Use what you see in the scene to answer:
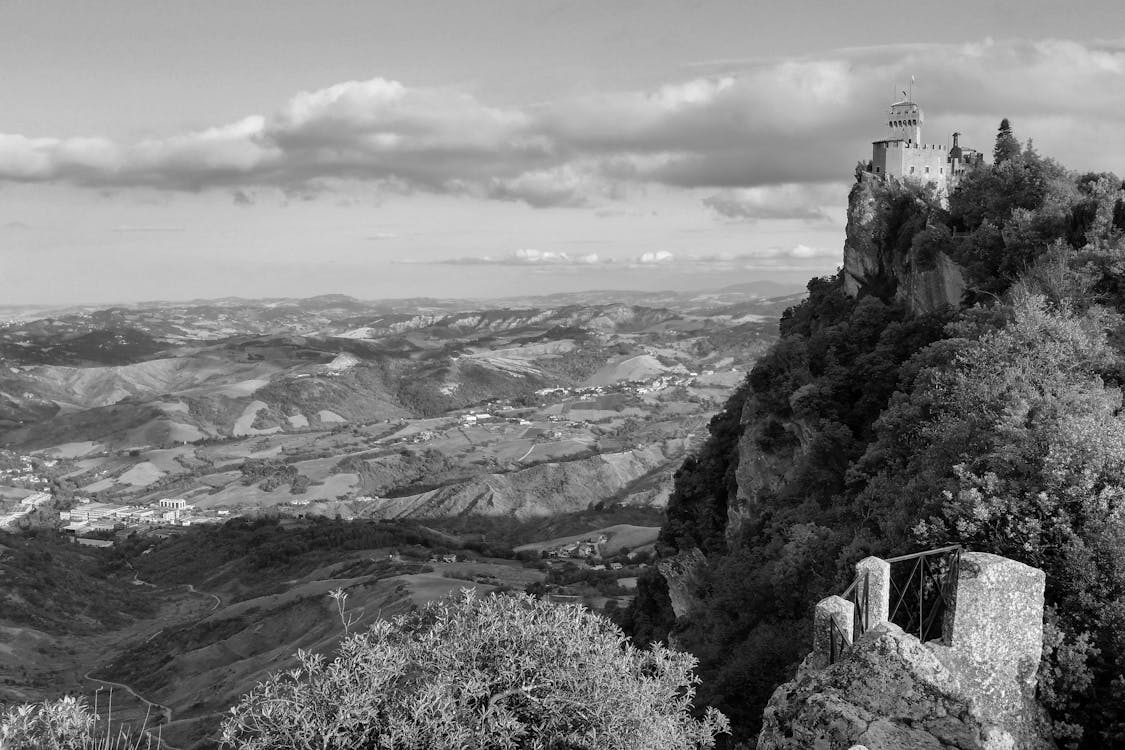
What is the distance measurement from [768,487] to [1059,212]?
18209mm

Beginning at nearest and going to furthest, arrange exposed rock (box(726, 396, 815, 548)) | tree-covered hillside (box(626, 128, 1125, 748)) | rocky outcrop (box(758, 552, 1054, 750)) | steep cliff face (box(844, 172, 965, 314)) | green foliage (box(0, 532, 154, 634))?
rocky outcrop (box(758, 552, 1054, 750))
tree-covered hillside (box(626, 128, 1125, 748))
steep cliff face (box(844, 172, 965, 314))
exposed rock (box(726, 396, 815, 548))
green foliage (box(0, 532, 154, 634))

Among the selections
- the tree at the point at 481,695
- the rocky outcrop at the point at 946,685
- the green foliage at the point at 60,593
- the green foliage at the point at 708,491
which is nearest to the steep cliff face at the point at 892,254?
the green foliage at the point at 708,491

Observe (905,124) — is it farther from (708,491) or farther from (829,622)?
(829,622)

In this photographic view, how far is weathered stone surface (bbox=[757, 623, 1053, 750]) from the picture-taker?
1193cm

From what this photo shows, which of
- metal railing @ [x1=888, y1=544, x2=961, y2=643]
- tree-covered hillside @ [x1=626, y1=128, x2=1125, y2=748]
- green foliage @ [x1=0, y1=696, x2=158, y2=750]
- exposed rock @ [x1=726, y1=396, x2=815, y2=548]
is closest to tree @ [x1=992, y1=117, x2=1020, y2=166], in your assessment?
tree-covered hillside @ [x1=626, y1=128, x2=1125, y2=748]

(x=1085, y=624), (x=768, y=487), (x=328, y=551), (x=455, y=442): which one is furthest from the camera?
(x=455, y=442)

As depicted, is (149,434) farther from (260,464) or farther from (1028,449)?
(1028,449)

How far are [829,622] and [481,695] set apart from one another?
6.01m

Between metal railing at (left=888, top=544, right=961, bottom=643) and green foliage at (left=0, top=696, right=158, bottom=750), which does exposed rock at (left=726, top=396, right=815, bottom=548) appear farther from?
green foliage at (left=0, top=696, right=158, bottom=750)

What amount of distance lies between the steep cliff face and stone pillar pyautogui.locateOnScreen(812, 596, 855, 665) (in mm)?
28919

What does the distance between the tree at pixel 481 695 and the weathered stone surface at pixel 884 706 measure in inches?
84.3

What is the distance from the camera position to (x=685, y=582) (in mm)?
40719

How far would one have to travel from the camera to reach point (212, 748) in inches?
1612

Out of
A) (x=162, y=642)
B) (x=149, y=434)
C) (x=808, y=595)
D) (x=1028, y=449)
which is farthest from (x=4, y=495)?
(x=1028, y=449)
